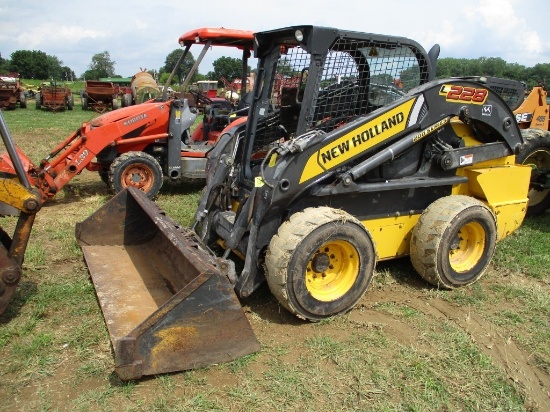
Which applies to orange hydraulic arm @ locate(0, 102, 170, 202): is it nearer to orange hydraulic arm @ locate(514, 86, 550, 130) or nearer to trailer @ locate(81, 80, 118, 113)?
orange hydraulic arm @ locate(514, 86, 550, 130)

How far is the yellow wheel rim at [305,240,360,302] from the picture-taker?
12.3ft

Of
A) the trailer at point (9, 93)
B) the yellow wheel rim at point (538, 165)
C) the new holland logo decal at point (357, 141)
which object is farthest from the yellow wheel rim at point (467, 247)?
the trailer at point (9, 93)

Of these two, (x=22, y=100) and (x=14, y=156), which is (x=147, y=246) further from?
(x=22, y=100)

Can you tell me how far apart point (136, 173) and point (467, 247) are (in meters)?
4.76

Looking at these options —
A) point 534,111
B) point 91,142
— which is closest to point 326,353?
point 91,142

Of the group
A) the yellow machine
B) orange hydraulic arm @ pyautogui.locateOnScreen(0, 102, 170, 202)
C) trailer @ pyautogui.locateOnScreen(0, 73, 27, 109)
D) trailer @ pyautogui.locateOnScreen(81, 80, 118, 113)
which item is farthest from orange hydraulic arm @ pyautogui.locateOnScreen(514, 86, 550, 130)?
trailer @ pyautogui.locateOnScreen(0, 73, 27, 109)

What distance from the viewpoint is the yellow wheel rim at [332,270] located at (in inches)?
148

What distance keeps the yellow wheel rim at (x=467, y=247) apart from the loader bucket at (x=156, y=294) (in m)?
2.19

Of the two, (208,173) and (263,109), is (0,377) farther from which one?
(263,109)

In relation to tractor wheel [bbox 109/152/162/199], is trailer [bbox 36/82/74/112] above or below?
above

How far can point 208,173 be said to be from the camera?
4.95m

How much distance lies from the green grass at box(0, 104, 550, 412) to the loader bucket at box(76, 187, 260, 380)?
5.0 inches

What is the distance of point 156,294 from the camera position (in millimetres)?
3926

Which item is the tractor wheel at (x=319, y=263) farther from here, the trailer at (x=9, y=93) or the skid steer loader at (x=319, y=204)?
the trailer at (x=9, y=93)
